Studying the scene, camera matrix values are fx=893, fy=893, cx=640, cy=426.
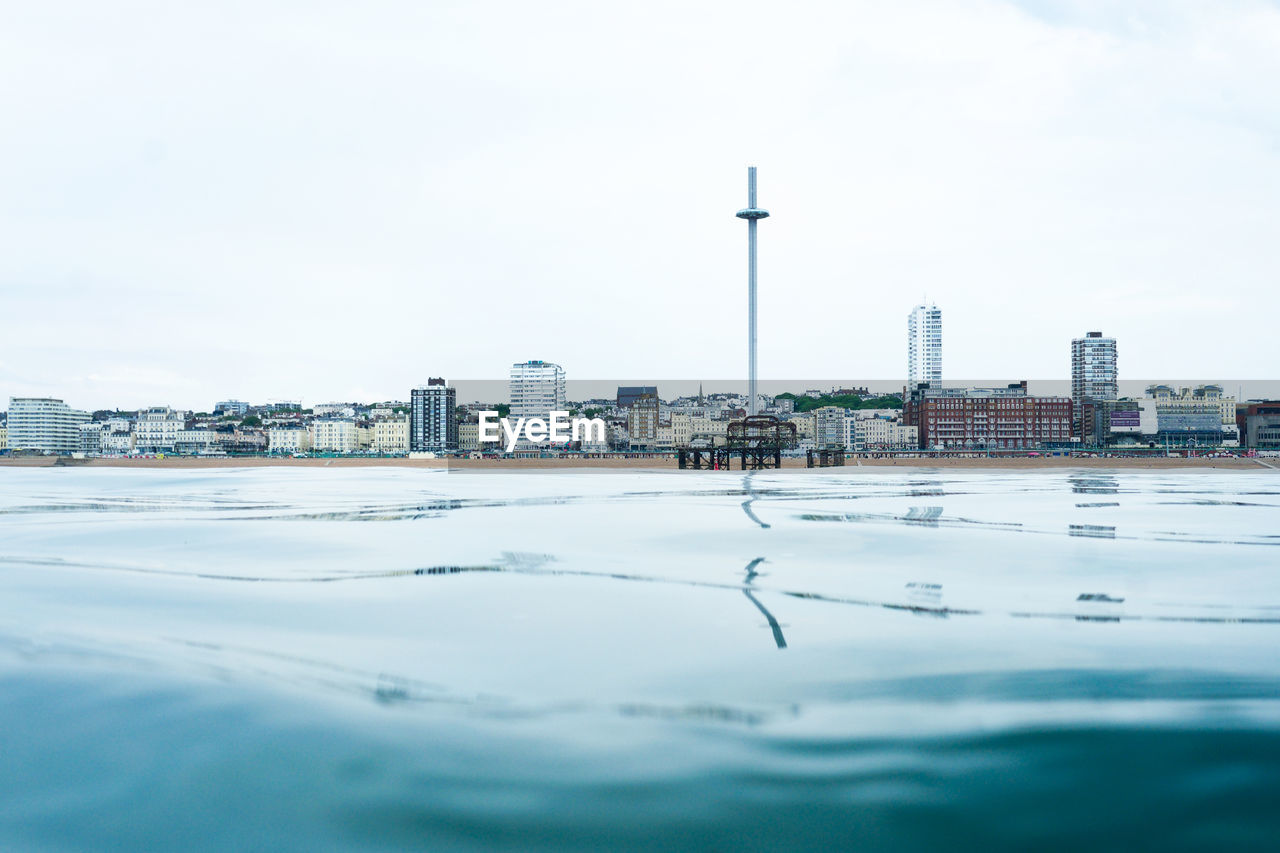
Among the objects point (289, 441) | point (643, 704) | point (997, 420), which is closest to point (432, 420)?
point (289, 441)

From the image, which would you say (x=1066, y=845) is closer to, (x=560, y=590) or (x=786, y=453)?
(x=560, y=590)

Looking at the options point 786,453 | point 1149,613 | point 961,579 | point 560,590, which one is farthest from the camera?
point 786,453

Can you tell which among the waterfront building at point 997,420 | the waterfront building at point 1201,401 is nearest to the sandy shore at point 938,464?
the waterfront building at point 997,420

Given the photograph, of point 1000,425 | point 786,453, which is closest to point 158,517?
point 786,453

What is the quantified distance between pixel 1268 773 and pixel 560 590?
6.79 metres

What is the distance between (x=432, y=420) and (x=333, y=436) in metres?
21.7

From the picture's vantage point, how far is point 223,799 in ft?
14.6

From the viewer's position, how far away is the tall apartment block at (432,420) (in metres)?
193

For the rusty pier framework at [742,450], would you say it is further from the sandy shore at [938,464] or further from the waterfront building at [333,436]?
the waterfront building at [333,436]

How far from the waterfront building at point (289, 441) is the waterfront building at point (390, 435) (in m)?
14.1

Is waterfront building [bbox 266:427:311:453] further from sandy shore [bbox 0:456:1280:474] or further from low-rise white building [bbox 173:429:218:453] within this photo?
sandy shore [bbox 0:456:1280:474]

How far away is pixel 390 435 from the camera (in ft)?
639

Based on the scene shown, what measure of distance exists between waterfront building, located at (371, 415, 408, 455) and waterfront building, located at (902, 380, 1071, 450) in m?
109

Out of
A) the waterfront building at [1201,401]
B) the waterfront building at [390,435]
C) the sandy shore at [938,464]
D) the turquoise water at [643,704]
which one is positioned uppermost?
the waterfront building at [1201,401]
